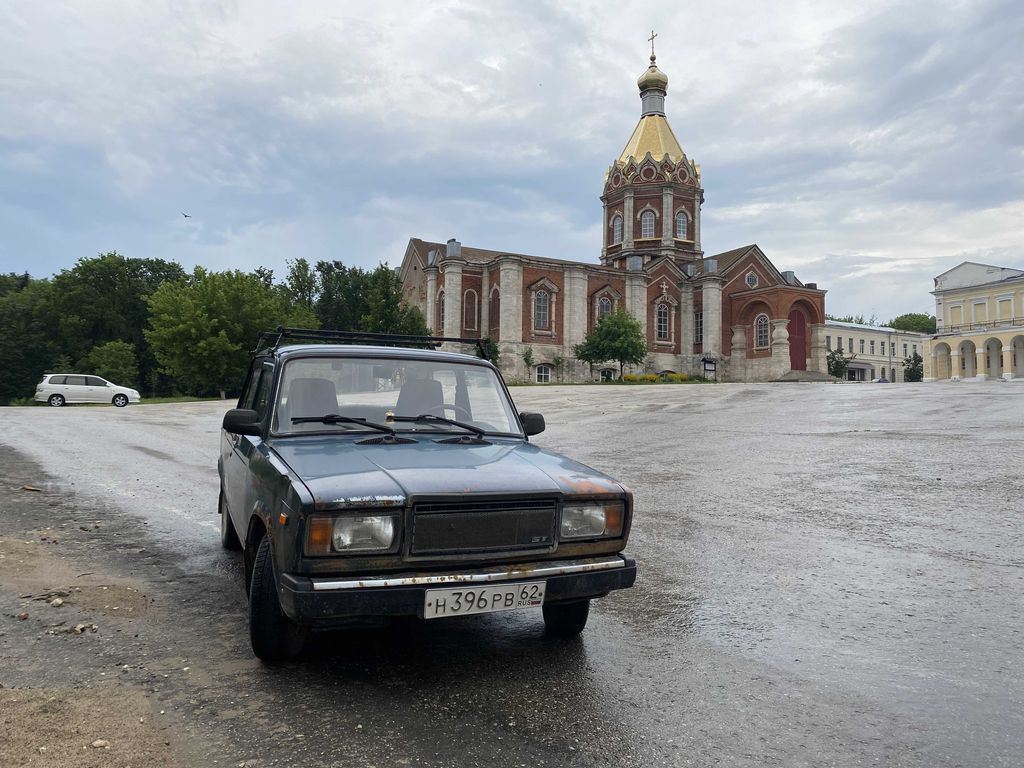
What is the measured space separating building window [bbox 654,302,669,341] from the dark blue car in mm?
63904

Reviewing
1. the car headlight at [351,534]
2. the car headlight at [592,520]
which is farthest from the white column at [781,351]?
the car headlight at [351,534]

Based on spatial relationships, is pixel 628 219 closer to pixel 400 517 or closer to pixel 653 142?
pixel 653 142

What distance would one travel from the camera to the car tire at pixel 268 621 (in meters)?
3.69

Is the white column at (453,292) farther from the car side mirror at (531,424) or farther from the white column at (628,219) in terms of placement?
the car side mirror at (531,424)

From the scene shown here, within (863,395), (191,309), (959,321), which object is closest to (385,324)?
(191,309)

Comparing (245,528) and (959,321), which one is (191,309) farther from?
(959,321)

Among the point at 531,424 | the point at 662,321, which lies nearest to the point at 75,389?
the point at 531,424

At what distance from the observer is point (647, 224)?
228 feet

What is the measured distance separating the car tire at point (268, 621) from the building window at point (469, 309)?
58.0 metres

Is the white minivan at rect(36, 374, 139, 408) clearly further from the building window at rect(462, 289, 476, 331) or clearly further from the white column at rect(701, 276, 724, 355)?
the white column at rect(701, 276, 724, 355)

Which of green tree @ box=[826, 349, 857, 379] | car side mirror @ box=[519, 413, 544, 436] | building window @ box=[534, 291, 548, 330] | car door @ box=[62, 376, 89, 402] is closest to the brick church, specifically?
building window @ box=[534, 291, 548, 330]

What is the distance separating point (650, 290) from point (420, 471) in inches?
2549

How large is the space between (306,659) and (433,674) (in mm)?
696

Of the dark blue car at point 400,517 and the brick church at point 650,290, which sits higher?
the brick church at point 650,290
